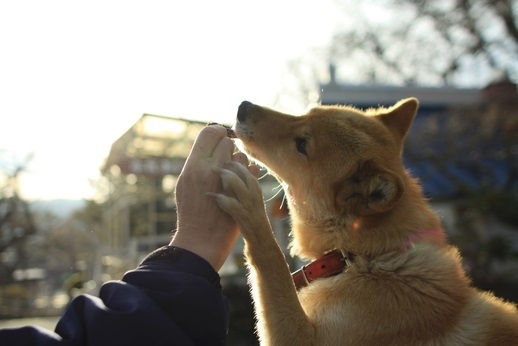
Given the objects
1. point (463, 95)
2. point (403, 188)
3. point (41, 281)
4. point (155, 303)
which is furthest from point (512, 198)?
point (41, 281)

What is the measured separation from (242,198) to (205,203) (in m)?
0.28

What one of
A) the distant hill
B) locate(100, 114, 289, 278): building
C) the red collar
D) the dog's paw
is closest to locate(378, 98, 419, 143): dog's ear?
the red collar

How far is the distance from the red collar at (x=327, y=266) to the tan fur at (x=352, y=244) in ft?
0.16

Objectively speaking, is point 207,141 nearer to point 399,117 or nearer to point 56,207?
point 399,117

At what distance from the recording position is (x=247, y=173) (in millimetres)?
2055

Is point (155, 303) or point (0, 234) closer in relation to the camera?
point (155, 303)

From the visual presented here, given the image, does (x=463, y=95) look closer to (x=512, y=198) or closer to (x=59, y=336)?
(x=512, y=198)

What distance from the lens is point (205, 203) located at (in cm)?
174

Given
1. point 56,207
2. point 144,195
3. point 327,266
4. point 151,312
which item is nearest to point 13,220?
point 56,207

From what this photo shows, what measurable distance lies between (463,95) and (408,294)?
1308 cm

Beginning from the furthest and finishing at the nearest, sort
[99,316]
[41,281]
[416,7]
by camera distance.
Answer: [416,7] → [41,281] → [99,316]

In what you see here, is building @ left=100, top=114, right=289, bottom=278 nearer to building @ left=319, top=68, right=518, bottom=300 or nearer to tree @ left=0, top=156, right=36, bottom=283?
tree @ left=0, top=156, right=36, bottom=283

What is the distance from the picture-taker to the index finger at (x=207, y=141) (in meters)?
1.86

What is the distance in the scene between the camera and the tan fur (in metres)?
2.07
